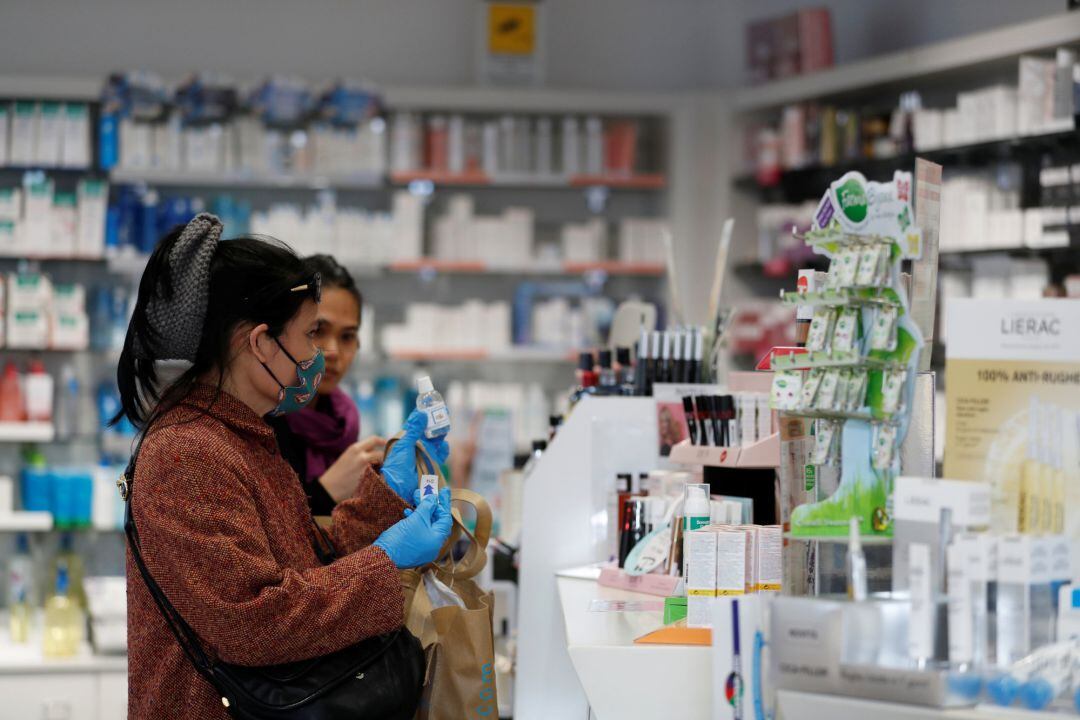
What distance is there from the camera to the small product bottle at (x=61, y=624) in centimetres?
545

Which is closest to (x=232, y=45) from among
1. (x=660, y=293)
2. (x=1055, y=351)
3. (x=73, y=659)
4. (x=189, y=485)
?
(x=660, y=293)

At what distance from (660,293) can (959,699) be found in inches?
187

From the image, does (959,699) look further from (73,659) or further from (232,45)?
(232,45)

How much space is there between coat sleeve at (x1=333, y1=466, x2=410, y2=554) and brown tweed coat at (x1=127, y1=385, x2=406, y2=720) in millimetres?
245

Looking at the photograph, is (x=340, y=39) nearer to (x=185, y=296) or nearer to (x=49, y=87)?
(x=49, y=87)

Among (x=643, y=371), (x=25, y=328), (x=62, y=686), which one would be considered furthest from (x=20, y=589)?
(x=643, y=371)

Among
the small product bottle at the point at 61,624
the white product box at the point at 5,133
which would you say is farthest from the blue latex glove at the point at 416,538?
the white product box at the point at 5,133

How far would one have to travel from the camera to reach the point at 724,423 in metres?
2.91

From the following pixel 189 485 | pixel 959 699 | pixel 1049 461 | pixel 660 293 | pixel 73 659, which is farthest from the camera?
pixel 660 293

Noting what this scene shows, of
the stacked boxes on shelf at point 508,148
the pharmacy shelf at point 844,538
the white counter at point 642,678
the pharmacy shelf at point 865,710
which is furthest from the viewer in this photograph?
the stacked boxes on shelf at point 508,148

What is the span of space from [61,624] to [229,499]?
3857 millimetres

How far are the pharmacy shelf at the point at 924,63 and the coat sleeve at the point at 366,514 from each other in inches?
135

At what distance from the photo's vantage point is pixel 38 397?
5.71 metres

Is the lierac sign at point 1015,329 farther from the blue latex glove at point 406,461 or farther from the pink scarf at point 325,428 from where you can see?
the pink scarf at point 325,428
